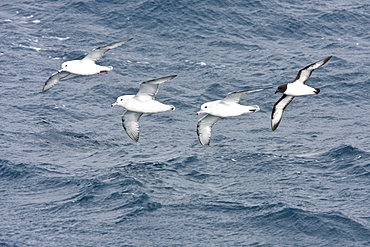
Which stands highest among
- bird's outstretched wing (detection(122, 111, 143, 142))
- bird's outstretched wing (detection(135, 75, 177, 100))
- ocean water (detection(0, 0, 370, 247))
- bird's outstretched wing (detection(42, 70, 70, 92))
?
bird's outstretched wing (detection(135, 75, 177, 100))

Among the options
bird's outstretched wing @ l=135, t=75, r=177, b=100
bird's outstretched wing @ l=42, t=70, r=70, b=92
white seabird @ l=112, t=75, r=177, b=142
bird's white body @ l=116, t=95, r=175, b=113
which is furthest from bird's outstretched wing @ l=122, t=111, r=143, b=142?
bird's outstretched wing @ l=42, t=70, r=70, b=92

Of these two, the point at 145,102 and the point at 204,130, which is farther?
the point at 204,130

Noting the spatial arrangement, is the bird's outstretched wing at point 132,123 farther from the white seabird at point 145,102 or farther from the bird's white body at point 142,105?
the bird's white body at point 142,105

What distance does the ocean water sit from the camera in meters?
32.4

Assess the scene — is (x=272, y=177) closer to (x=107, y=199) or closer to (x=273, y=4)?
(x=107, y=199)

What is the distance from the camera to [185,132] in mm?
40938

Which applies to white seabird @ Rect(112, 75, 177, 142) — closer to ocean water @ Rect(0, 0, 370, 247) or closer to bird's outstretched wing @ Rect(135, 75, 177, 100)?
bird's outstretched wing @ Rect(135, 75, 177, 100)

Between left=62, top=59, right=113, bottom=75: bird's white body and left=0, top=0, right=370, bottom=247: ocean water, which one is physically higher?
left=62, top=59, right=113, bottom=75: bird's white body

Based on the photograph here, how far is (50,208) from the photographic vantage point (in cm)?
3375

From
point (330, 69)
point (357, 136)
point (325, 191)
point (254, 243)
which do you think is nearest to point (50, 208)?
point (254, 243)

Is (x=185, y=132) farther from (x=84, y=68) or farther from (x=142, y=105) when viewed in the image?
(x=84, y=68)

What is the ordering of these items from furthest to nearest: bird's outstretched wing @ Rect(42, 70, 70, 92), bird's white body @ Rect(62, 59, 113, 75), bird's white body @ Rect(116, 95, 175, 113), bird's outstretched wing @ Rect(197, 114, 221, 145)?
1. bird's outstretched wing @ Rect(42, 70, 70, 92)
2. bird's outstretched wing @ Rect(197, 114, 221, 145)
3. bird's white body @ Rect(62, 59, 113, 75)
4. bird's white body @ Rect(116, 95, 175, 113)

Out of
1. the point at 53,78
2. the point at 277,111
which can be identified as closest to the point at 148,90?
the point at 53,78

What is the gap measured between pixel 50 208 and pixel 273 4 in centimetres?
2547
